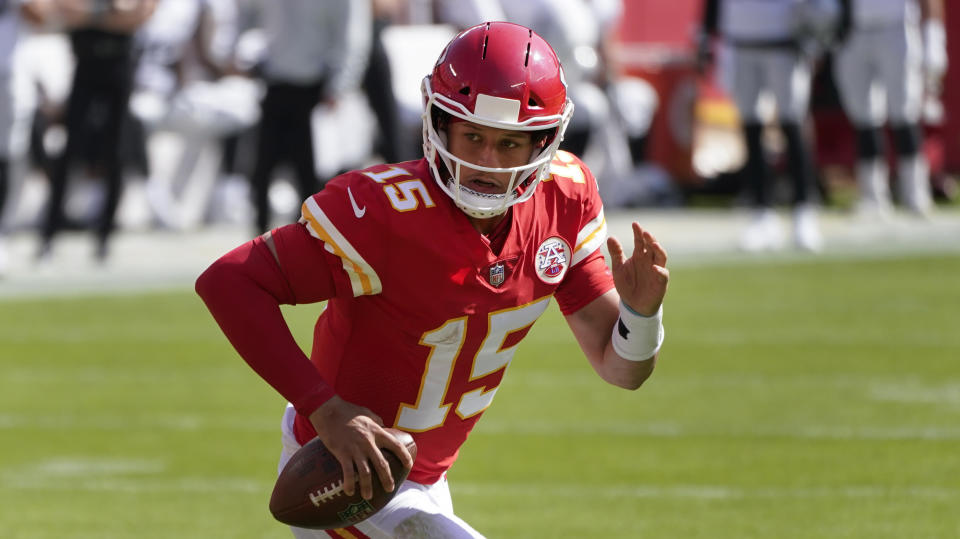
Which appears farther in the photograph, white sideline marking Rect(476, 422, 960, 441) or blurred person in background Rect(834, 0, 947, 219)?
blurred person in background Rect(834, 0, 947, 219)

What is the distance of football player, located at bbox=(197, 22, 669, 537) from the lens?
3.10m

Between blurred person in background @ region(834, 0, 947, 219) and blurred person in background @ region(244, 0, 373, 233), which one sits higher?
blurred person in background @ region(244, 0, 373, 233)

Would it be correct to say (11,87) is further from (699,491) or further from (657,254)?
(657,254)

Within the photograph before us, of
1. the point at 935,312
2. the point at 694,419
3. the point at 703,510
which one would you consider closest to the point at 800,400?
the point at 694,419

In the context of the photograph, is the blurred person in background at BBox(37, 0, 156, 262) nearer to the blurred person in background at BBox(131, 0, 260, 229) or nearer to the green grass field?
the green grass field

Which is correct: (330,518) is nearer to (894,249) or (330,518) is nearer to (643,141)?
(894,249)

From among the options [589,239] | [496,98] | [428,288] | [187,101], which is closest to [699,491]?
[589,239]

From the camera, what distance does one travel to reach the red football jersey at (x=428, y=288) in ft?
10.5

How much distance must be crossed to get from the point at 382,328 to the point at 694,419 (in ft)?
10.4

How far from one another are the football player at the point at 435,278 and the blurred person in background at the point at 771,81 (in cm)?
732

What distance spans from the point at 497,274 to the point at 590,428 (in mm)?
3010

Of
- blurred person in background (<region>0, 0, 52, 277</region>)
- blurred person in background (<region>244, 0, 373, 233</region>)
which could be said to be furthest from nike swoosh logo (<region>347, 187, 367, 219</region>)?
blurred person in background (<region>0, 0, 52, 277</region>)

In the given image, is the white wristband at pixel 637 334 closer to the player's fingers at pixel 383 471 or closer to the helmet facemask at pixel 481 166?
the helmet facemask at pixel 481 166

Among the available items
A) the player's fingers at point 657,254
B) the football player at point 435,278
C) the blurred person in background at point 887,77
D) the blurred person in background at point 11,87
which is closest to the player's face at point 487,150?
the football player at point 435,278
